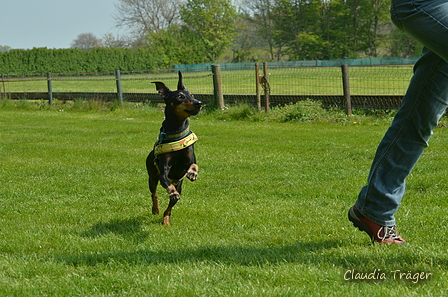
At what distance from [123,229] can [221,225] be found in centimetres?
87

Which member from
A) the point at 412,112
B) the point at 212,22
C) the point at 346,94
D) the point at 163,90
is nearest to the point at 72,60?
the point at 212,22

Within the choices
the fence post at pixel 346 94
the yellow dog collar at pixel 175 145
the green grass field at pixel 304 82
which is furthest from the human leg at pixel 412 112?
the green grass field at pixel 304 82

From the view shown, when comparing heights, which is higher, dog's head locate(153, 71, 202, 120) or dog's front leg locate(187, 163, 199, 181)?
dog's head locate(153, 71, 202, 120)

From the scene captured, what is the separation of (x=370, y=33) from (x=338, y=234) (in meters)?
67.8

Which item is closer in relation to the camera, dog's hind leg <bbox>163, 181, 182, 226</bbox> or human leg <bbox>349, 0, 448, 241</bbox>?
human leg <bbox>349, 0, 448, 241</bbox>

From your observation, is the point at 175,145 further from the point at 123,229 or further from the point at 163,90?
the point at 123,229

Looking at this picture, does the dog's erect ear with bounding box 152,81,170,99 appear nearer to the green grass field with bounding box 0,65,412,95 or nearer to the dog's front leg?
the dog's front leg

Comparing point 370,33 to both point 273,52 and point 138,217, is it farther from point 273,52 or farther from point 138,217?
point 138,217

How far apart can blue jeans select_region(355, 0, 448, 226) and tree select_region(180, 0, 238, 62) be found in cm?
6854

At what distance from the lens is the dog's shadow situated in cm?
445

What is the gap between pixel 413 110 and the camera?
10.6 feet

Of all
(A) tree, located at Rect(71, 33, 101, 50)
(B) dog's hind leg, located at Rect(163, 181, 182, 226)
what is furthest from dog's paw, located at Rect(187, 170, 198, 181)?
(A) tree, located at Rect(71, 33, 101, 50)

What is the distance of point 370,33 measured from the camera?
222ft

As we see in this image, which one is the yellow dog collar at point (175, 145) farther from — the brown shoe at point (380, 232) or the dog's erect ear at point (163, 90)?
the brown shoe at point (380, 232)
